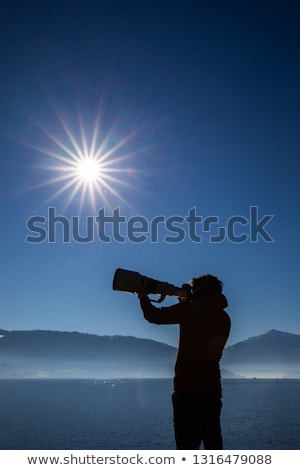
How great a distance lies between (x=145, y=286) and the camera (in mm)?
4914

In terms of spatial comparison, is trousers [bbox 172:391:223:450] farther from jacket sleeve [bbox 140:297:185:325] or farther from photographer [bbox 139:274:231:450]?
jacket sleeve [bbox 140:297:185:325]

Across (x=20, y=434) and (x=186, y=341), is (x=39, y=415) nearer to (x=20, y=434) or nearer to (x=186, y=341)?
(x=20, y=434)

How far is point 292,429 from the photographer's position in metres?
131

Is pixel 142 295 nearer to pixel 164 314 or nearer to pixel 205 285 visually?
pixel 164 314

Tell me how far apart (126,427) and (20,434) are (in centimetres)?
3348

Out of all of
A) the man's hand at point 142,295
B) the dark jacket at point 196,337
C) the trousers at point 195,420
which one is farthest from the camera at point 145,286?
the trousers at point 195,420

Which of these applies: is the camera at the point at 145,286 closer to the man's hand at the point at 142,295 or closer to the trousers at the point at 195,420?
the man's hand at the point at 142,295

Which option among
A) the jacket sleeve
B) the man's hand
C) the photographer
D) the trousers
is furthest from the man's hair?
the trousers

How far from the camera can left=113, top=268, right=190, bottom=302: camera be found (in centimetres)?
489

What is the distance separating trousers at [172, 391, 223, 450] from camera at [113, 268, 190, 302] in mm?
1037

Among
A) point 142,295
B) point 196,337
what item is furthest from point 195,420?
point 142,295

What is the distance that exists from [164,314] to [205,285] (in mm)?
571

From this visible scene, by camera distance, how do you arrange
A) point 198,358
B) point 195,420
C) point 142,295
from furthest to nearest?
point 142,295 → point 198,358 → point 195,420
